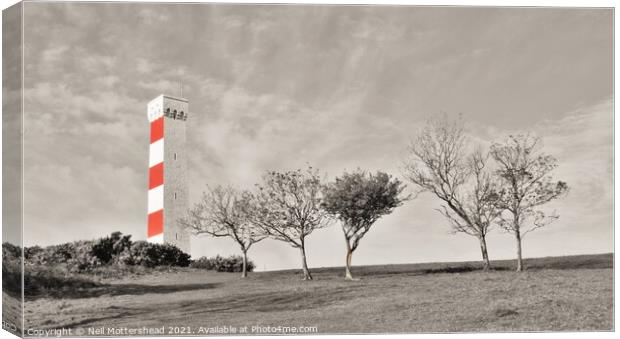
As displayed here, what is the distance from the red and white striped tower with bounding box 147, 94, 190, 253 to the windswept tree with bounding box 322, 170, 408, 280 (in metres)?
3.43

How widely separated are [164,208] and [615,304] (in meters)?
10.3

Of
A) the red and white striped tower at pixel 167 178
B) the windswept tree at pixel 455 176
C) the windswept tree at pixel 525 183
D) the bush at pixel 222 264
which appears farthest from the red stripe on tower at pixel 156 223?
the windswept tree at pixel 525 183

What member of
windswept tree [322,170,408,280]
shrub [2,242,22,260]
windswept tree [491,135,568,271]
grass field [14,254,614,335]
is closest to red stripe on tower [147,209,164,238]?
grass field [14,254,614,335]

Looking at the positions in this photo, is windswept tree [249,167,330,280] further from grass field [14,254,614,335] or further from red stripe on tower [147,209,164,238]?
red stripe on tower [147,209,164,238]

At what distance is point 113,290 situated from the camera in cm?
1672

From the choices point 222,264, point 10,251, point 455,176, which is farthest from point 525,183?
point 10,251

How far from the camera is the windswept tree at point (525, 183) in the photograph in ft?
57.2

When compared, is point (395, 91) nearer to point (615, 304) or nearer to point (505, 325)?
point (505, 325)

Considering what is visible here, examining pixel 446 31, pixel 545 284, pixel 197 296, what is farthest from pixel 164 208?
A: pixel 545 284

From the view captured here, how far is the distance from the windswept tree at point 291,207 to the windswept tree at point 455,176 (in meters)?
2.26

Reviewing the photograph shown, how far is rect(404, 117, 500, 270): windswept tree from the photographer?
17.5 m

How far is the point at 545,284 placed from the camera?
17.2 metres

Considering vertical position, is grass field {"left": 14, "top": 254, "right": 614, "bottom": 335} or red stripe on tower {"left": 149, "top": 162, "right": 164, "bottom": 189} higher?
red stripe on tower {"left": 149, "top": 162, "right": 164, "bottom": 189}

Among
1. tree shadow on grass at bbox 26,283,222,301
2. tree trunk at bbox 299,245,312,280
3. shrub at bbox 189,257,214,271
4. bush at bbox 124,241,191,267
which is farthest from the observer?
shrub at bbox 189,257,214,271
